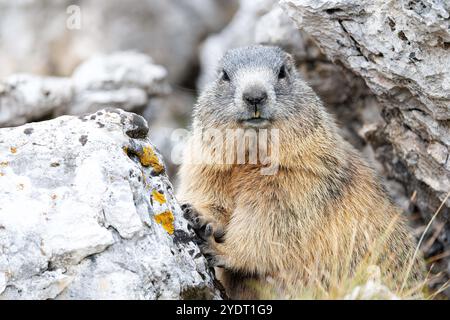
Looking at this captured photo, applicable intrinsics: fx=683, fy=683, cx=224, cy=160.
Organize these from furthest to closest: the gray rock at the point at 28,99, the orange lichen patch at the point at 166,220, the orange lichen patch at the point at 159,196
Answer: the gray rock at the point at 28,99, the orange lichen patch at the point at 159,196, the orange lichen patch at the point at 166,220

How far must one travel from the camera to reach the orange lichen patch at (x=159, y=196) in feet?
19.5

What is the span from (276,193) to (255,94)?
3.28 ft

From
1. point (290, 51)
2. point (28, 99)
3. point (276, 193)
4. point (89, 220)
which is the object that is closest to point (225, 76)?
point (276, 193)

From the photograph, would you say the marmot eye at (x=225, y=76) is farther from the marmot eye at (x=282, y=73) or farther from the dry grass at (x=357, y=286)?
the dry grass at (x=357, y=286)

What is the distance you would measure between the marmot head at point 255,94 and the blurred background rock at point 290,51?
1.94 ft

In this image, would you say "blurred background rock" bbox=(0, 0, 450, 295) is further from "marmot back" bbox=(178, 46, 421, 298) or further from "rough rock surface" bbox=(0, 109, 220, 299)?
"rough rock surface" bbox=(0, 109, 220, 299)

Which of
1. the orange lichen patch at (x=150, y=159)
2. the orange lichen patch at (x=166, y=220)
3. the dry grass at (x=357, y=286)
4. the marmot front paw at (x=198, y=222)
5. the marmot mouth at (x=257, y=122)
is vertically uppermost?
the marmot mouth at (x=257, y=122)

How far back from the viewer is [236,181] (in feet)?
22.6

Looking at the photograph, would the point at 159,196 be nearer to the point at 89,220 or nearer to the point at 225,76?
the point at 89,220

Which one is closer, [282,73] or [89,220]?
[89,220]

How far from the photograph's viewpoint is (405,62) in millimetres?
6789

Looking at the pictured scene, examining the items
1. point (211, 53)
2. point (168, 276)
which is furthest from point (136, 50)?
point (168, 276)

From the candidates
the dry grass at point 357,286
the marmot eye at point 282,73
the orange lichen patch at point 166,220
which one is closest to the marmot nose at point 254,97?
the marmot eye at point 282,73
